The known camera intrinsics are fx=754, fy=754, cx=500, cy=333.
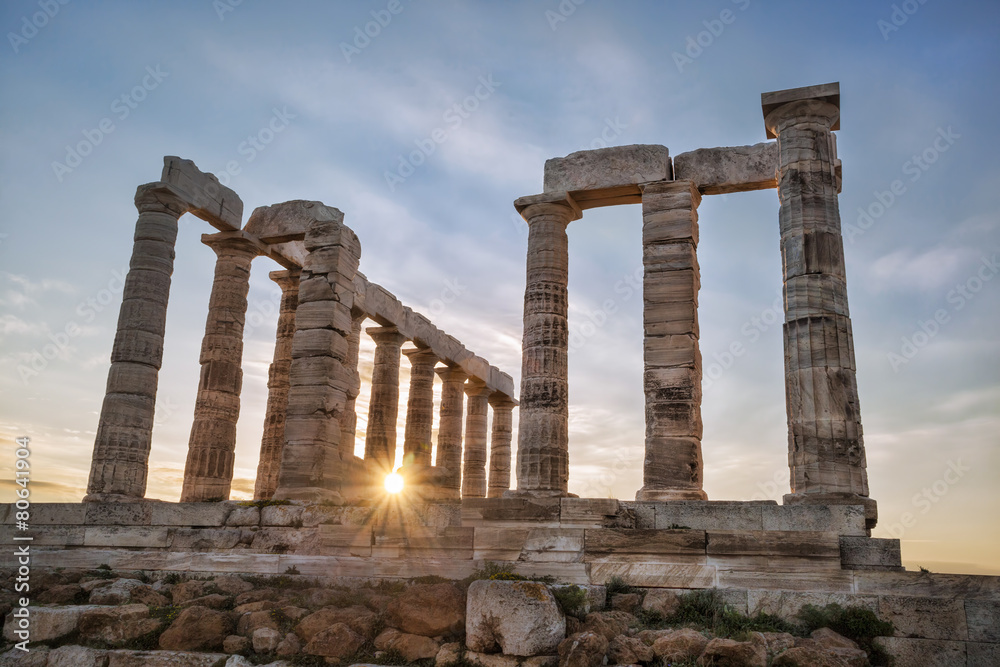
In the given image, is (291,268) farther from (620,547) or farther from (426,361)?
(620,547)

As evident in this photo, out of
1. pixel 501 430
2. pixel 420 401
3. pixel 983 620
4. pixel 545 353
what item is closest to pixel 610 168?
pixel 545 353

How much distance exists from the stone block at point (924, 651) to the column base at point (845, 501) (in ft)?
14.3

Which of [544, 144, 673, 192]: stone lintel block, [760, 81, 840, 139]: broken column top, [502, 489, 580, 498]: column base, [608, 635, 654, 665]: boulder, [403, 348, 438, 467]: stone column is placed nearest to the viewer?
[608, 635, 654, 665]: boulder

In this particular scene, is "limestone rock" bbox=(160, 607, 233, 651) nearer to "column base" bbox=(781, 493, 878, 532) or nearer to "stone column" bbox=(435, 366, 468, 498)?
"column base" bbox=(781, 493, 878, 532)

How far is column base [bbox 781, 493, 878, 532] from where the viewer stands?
550 inches

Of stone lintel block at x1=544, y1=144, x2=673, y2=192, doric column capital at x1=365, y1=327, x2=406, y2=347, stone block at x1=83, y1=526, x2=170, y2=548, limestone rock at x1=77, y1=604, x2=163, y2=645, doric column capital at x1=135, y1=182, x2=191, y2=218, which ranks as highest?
stone lintel block at x1=544, y1=144, x2=673, y2=192

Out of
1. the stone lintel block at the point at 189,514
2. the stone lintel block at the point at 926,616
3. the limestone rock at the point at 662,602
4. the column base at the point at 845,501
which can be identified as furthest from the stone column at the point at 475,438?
the stone lintel block at the point at 926,616

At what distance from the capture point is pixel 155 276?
20172 mm

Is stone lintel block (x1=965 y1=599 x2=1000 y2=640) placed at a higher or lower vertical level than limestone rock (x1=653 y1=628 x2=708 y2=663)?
higher

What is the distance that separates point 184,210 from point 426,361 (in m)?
12.6

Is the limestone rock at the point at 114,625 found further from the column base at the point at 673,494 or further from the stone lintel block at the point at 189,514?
the column base at the point at 673,494

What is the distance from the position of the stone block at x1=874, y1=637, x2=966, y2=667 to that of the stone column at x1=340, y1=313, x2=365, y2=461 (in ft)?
46.8

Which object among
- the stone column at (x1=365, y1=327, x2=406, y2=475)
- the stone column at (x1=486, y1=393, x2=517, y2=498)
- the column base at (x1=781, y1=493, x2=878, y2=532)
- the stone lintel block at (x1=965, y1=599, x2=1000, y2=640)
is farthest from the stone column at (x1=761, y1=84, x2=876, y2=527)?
the stone column at (x1=486, y1=393, x2=517, y2=498)

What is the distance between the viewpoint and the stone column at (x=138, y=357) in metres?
18.8
